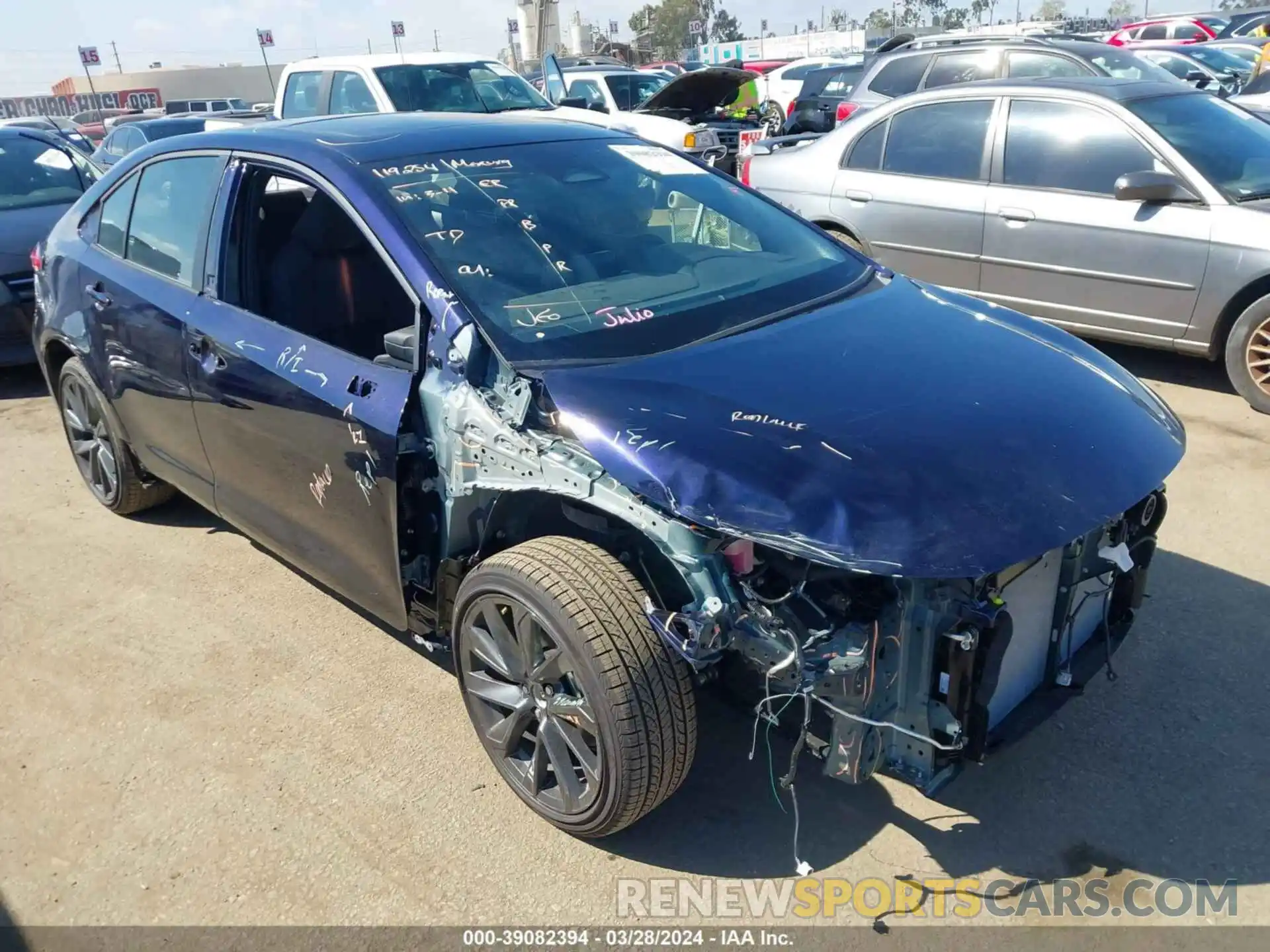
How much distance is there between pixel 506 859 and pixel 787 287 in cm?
190

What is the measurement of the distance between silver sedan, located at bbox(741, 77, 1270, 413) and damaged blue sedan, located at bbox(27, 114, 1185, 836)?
2593mm

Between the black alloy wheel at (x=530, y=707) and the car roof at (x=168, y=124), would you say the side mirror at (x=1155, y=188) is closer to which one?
the black alloy wheel at (x=530, y=707)

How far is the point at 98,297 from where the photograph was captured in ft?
13.6

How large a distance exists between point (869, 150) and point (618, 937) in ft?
18.2

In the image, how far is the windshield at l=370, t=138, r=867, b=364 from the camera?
9.26ft

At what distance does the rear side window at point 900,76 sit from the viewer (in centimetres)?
913

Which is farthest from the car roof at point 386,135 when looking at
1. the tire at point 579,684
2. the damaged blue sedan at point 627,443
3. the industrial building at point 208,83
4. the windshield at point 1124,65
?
the industrial building at point 208,83

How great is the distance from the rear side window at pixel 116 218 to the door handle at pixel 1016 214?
4549mm

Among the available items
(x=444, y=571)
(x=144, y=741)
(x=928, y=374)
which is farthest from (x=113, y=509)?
(x=928, y=374)

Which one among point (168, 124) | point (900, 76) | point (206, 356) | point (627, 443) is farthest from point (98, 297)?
point (168, 124)

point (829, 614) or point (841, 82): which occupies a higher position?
point (829, 614)

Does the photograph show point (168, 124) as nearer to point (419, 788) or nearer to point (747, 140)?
point (747, 140)

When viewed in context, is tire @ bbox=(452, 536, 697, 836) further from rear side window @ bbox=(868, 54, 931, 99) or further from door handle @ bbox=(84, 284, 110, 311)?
rear side window @ bbox=(868, 54, 931, 99)

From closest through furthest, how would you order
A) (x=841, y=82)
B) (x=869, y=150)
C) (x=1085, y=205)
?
(x=1085, y=205) → (x=869, y=150) → (x=841, y=82)
